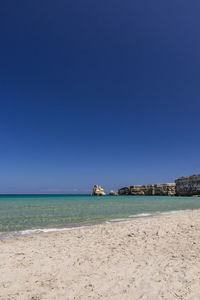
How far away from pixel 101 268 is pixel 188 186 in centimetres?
11009

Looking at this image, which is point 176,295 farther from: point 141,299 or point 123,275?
point 123,275

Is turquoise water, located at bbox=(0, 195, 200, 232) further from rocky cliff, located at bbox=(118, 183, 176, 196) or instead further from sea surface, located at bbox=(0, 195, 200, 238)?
rocky cliff, located at bbox=(118, 183, 176, 196)

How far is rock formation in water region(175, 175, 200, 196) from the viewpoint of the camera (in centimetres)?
9409

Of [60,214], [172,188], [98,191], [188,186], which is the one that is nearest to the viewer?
[60,214]

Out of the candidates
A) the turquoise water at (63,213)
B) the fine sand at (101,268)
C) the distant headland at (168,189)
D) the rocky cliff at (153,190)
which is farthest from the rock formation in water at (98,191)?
the fine sand at (101,268)

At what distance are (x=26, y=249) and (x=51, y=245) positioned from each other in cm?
99

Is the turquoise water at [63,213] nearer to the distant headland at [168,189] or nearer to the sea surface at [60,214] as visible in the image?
the sea surface at [60,214]

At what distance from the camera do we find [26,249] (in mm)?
6543

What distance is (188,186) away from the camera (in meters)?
99.2

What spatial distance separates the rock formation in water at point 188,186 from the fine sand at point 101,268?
334ft

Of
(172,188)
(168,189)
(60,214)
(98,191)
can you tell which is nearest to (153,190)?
(168,189)

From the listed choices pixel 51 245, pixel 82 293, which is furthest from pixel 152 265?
pixel 51 245

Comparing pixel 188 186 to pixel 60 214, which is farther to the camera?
pixel 188 186

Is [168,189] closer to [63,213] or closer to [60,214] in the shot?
[63,213]
